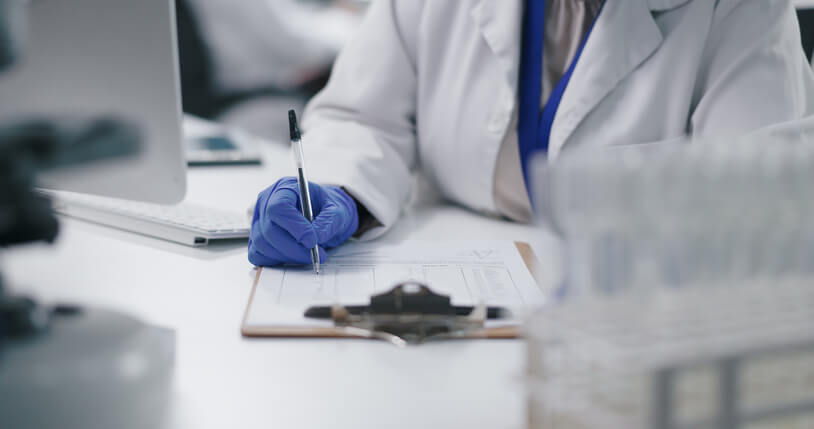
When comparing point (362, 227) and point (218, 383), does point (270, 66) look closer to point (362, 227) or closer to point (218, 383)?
point (362, 227)

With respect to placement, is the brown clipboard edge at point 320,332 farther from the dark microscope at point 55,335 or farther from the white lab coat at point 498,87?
the white lab coat at point 498,87

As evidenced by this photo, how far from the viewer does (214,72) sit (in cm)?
318

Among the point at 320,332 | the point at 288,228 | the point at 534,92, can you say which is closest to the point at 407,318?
the point at 320,332

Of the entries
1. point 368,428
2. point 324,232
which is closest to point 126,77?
point 324,232

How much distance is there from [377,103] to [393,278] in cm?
51

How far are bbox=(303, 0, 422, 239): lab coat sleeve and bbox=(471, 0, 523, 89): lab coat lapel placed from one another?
5.6 inches

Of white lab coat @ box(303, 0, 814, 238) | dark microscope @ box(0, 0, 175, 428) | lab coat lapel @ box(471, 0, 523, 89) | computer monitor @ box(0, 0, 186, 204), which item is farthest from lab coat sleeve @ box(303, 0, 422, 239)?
dark microscope @ box(0, 0, 175, 428)

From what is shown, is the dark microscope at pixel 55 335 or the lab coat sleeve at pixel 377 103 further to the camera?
the lab coat sleeve at pixel 377 103

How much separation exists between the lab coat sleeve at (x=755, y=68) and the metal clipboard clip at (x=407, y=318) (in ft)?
1.86

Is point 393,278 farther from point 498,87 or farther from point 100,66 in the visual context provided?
point 498,87

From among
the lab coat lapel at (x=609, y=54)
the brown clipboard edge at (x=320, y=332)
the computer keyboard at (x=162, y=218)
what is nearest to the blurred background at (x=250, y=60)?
the computer keyboard at (x=162, y=218)

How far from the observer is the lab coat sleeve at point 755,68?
3.18 ft

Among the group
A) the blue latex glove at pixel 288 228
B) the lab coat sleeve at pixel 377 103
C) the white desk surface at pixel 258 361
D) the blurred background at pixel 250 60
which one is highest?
the blurred background at pixel 250 60

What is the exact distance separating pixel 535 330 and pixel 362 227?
2.04ft
